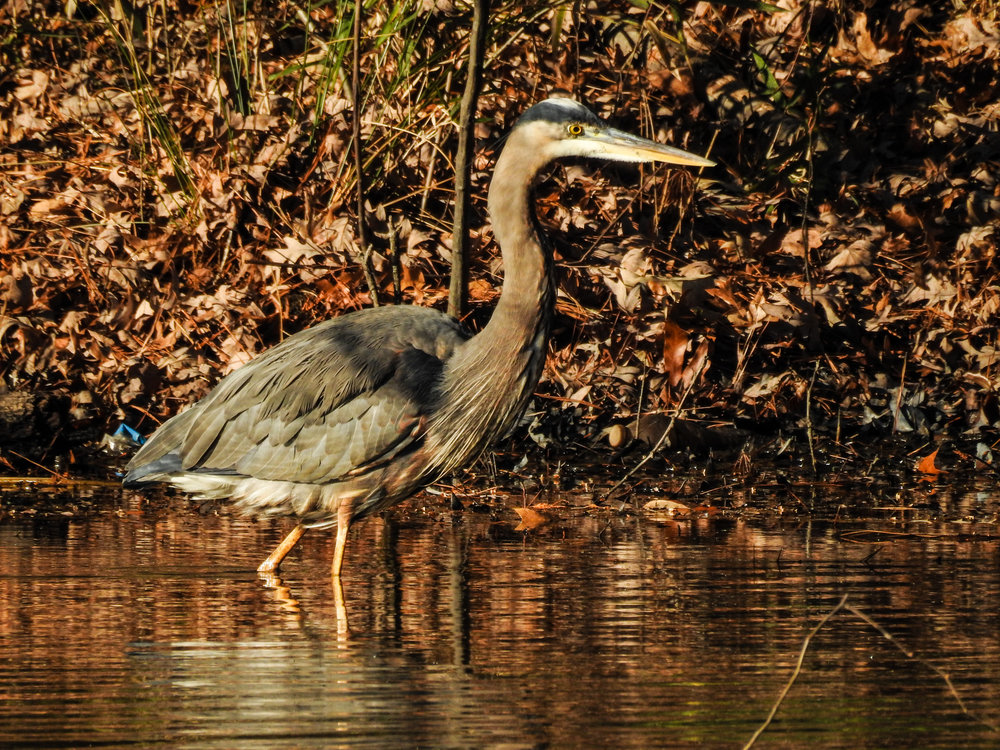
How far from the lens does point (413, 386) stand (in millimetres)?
6645

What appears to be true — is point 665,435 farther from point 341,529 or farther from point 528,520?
point 341,529

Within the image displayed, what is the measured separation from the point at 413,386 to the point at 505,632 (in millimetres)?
1700

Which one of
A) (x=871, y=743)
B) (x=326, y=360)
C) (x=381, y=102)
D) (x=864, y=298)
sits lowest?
(x=871, y=743)

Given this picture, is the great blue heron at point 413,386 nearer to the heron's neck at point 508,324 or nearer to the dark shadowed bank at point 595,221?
the heron's neck at point 508,324

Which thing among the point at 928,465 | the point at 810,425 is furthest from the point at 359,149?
the point at 928,465

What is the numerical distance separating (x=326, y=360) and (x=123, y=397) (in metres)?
3.06

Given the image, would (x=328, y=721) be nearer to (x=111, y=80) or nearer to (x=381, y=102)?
(x=381, y=102)

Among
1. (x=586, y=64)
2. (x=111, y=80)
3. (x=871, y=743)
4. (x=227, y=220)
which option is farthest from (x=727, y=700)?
(x=111, y=80)

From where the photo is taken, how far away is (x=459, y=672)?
468cm

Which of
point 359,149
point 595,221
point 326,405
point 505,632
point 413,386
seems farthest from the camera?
point 595,221

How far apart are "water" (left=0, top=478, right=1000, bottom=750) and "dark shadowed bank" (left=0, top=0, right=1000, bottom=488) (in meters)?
1.62

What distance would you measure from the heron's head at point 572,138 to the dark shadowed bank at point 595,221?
2.13 m

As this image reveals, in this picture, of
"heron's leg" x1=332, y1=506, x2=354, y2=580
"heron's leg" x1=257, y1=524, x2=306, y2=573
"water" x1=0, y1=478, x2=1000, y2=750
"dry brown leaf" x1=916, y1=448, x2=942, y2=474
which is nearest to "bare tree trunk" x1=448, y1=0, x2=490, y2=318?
"water" x1=0, y1=478, x2=1000, y2=750

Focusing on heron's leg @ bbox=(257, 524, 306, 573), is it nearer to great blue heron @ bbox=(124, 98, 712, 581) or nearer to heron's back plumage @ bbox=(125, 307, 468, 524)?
great blue heron @ bbox=(124, 98, 712, 581)
